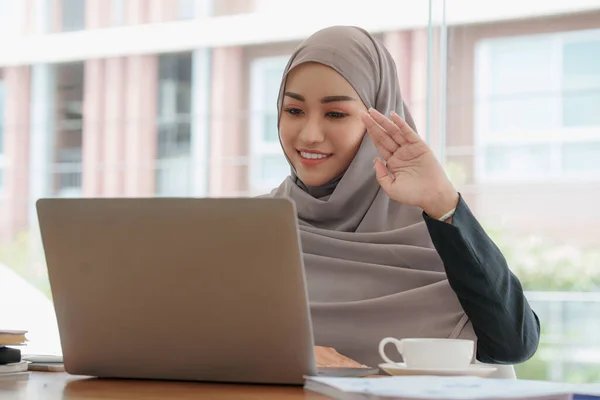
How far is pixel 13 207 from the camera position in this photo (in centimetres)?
422

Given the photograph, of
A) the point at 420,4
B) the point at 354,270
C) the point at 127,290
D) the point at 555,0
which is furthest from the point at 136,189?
the point at 127,290

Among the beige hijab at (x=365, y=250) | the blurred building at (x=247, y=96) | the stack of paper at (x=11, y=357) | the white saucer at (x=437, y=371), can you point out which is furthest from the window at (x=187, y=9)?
the white saucer at (x=437, y=371)

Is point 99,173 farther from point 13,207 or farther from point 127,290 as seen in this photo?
point 127,290

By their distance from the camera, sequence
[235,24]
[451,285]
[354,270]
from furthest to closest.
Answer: [235,24] < [354,270] < [451,285]

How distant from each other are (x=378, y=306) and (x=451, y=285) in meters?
0.13

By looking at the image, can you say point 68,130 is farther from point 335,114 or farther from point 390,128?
point 390,128

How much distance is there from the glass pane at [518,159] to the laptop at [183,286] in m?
2.25

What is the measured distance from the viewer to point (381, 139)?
58.7 inches

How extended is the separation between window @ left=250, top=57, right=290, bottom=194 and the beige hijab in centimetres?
178

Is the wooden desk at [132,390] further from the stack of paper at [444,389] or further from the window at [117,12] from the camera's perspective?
the window at [117,12]

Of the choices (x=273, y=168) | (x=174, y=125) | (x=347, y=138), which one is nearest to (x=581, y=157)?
(x=273, y=168)

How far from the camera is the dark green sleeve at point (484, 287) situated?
1404 millimetres

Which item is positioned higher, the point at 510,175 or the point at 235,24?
the point at 235,24

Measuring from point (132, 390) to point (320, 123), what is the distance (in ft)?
2.80
